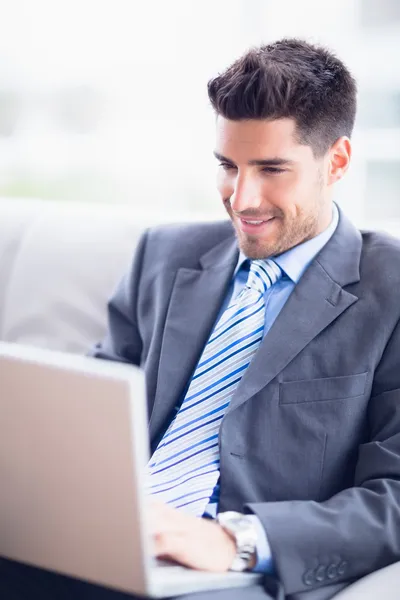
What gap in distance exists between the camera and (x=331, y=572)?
3.81ft

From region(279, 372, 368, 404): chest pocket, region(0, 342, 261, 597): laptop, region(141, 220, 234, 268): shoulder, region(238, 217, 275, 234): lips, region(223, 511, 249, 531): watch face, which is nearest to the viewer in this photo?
region(0, 342, 261, 597): laptop

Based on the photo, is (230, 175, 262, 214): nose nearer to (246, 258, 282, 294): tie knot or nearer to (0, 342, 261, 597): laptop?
(246, 258, 282, 294): tie knot

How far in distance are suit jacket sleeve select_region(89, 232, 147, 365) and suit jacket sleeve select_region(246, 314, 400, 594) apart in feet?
1.80

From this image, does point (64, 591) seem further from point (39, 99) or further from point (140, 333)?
point (39, 99)

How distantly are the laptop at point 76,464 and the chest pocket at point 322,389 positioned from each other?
50 centimetres

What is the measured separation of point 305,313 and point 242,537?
0.43m

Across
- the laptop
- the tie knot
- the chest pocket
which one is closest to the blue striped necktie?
the tie knot

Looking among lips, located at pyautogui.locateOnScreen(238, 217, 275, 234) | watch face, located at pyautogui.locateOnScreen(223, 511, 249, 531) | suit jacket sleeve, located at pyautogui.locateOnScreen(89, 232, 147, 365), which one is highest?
lips, located at pyautogui.locateOnScreen(238, 217, 275, 234)

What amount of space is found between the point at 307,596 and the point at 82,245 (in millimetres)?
1041

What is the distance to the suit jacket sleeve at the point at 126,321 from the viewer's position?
1.62 metres

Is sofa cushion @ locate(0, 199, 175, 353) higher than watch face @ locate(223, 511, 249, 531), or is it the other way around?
sofa cushion @ locate(0, 199, 175, 353)

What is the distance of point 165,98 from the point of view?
10.6 ft

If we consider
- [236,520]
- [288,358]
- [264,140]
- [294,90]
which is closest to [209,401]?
[288,358]

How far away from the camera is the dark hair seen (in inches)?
52.8
